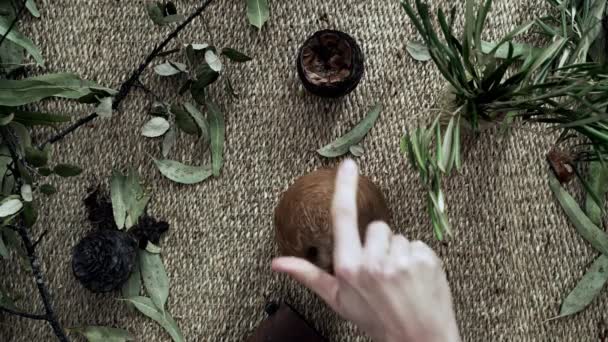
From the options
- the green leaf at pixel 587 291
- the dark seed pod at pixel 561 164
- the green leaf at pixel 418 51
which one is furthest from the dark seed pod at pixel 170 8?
the green leaf at pixel 587 291

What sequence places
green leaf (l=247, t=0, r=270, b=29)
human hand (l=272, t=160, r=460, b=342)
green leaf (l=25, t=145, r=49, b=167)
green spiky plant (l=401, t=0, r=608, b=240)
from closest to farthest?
human hand (l=272, t=160, r=460, b=342), green spiky plant (l=401, t=0, r=608, b=240), green leaf (l=25, t=145, r=49, b=167), green leaf (l=247, t=0, r=270, b=29)

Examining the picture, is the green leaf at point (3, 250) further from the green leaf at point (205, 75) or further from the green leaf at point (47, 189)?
the green leaf at point (205, 75)

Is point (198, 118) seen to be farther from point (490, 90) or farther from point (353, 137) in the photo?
point (490, 90)

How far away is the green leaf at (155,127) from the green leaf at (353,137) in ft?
0.78

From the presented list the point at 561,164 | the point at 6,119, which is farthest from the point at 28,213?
the point at 561,164

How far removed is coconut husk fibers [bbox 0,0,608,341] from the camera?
0.86 metres

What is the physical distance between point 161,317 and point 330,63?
45 centimetres

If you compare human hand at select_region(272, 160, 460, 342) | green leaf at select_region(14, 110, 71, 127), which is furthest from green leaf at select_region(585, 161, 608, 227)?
green leaf at select_region(14, 110, 71, 127)

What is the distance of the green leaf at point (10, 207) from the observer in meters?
0.76

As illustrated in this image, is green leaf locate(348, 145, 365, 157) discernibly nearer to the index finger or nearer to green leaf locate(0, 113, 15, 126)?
the index finger

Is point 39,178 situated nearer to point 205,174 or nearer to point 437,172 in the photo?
point 205,174

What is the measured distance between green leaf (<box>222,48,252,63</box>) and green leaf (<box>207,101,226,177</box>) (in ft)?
0.25

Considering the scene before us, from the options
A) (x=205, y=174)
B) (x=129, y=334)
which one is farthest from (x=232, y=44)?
(x=129, y=334)

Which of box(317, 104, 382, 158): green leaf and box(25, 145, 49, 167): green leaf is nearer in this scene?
box(25, 145, 49, 167): green leaf
